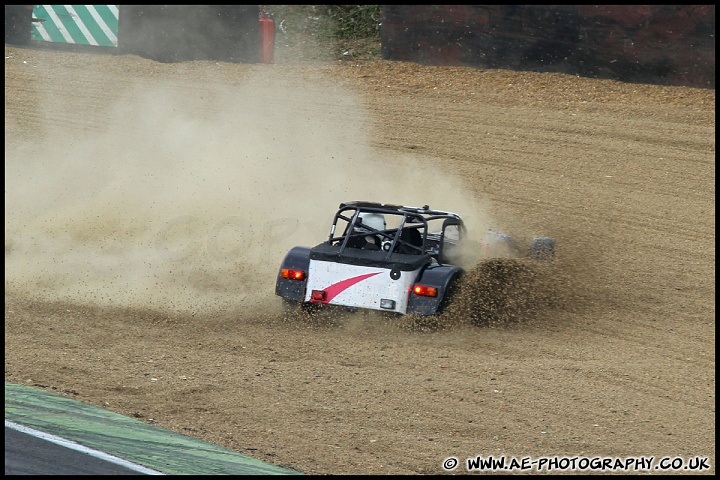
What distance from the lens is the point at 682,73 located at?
1675cm

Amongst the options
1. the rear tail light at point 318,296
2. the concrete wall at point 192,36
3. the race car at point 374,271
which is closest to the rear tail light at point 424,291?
the race car at point 374,271

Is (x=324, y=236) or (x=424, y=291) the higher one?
(x=324, y=236)

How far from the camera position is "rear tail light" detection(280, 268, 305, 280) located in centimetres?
904

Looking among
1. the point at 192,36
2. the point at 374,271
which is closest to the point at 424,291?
the point at 374,271

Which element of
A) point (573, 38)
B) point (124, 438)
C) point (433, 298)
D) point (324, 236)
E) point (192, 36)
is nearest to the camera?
point (124, 438)

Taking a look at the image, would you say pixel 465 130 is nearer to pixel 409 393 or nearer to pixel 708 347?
pixel 708 347

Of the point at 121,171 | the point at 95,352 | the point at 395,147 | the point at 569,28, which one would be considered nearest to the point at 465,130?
the point at 395,147

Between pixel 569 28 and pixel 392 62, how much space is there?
402 centimetres

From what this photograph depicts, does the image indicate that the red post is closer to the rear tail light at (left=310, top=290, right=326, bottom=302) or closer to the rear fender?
the rear tail light at (left=310, top=290, right=326, bottom=302)

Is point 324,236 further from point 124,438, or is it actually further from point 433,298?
point 124,438

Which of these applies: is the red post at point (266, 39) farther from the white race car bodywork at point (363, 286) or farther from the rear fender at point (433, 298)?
the rear fender at point (433, 298)

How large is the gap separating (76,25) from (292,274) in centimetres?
1335

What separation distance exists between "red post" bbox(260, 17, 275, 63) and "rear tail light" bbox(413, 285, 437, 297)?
12573 mm

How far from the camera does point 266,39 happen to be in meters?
20.2
